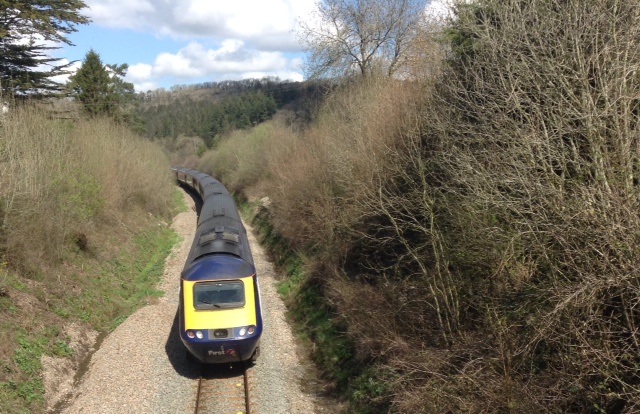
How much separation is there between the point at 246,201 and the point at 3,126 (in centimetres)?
2434

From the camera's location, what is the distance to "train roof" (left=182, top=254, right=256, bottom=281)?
10719mm

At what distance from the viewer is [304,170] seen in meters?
20.3

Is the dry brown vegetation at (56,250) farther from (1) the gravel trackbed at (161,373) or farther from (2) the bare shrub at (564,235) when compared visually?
(2) the bare shrub at (564,235)

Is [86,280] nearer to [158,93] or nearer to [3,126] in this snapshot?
[3,126]

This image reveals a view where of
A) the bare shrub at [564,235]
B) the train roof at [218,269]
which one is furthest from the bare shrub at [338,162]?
the bare shrub at [564,235]

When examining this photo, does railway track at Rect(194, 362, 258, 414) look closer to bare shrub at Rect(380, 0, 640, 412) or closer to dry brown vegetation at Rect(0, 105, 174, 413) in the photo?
dry brown vegetation at Rect(0, 105, 174, 413)

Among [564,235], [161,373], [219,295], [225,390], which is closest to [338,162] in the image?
[219,295]

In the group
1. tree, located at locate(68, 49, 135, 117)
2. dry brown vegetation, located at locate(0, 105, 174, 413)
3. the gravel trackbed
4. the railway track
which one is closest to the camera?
the railway track

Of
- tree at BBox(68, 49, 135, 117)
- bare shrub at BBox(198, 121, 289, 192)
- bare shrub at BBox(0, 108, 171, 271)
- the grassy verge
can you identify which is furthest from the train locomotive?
tree at BBox(68, 49, 135, 117)

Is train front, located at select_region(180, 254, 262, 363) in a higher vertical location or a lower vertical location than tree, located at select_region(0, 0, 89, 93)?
lower

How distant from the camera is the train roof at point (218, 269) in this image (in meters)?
10.7

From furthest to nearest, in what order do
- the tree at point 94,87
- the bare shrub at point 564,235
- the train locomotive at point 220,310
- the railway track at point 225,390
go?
the tree at point 94,87
the train locomotive at point 220,310
the railway track at point 225,390
the bare shrub at point 564,235

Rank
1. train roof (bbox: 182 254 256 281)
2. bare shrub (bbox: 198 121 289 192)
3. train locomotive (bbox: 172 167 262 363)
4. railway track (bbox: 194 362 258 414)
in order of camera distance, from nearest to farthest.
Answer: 1. railway track (bbox: 194 362 258 414)
2. train locomotive (bbox: 172 167 262 363)
3. train roof (bbox: 182 254 256 281)
4. bare shrub (bbox: 198 121 289 192)

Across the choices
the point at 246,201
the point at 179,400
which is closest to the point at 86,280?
the point at 179,400
